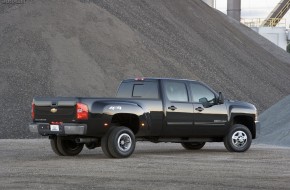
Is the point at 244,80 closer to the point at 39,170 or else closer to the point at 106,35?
the point at 106,35

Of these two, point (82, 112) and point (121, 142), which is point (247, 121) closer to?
point (121, 142)

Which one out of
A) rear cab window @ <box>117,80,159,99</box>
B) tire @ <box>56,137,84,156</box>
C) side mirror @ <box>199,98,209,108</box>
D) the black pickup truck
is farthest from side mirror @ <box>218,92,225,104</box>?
tire @ <box>56,137,84,156</box>

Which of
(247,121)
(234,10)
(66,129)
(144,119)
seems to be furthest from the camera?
(234,10)

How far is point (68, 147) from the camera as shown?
60.4ft

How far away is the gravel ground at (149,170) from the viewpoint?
1194 centimetres

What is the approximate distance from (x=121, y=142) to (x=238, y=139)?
151 inches

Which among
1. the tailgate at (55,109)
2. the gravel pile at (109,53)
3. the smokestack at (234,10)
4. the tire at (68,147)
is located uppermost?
the smokestack at (234,10)

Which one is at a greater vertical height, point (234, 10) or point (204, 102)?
point (234, 10)

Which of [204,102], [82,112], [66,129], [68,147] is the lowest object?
[68,147]

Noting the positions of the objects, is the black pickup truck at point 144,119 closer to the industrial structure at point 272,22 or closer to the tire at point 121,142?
the tire at point 121,142

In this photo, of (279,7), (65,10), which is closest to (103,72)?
(65,10)

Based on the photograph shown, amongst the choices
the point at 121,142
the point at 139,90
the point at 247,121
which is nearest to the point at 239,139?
the point at 247,121

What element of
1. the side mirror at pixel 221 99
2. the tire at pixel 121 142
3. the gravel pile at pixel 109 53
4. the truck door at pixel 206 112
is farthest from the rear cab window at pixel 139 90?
the gravel pile at pixel 109 53

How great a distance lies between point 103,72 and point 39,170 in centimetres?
2258
